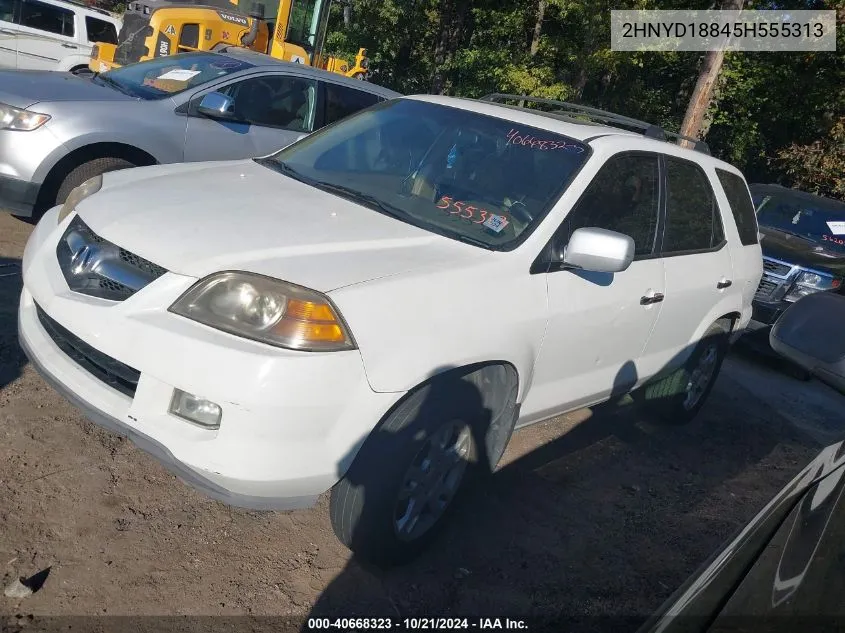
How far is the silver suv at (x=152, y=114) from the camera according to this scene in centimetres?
540

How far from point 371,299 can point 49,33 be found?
50.9 ft

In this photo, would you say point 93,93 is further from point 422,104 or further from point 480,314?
point 480,314

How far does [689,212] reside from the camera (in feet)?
14.4

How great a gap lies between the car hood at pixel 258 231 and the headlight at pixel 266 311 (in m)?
0.05

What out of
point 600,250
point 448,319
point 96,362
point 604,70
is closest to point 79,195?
point 96,362

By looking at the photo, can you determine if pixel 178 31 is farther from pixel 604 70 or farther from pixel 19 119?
pixel 604 70

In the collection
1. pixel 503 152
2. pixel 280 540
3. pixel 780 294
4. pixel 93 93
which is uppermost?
pixel 503 152

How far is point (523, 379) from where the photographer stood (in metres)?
3.27

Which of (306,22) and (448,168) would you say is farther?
(306,22)

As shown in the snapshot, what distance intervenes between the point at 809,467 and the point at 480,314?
1297 mm

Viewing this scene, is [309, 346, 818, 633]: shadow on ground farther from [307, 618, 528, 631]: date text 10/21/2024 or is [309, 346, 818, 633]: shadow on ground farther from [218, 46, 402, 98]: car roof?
[218, 46, 402, 98]: car roof

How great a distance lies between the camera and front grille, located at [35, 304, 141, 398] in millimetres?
2709

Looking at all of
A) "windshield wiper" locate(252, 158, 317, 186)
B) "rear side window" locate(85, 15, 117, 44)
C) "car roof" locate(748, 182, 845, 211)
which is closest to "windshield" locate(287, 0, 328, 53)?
"rear side window" locate(85, 15, 117, 44)

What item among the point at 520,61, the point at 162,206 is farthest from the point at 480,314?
the point at 520,61
